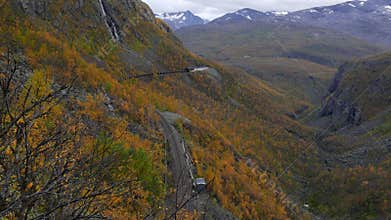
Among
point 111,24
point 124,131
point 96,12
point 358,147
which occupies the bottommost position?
point 358,147

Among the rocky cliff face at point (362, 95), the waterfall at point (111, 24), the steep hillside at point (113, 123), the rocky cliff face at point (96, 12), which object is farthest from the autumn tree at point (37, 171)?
the rocky cliff face at point (362, 95)

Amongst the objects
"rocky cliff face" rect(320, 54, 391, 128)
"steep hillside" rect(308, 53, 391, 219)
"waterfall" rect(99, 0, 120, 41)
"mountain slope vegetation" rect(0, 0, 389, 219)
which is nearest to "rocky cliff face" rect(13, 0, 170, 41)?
"waterfall" rect(99, 0, 120, 41)

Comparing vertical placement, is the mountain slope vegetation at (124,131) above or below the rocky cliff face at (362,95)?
above

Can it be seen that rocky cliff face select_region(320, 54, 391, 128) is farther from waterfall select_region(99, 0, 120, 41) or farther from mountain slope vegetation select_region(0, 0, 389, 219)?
waterfall select_region(99, 0, 120, 41)

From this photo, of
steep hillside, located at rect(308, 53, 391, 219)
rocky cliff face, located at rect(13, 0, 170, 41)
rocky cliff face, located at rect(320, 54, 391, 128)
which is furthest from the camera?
rocky cliff face, located at rect(320, 54, 391, 128)

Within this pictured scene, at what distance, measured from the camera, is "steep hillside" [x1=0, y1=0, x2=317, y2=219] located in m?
5.67

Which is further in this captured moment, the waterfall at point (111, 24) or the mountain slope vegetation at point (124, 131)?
the waterfall at point (111, 24)

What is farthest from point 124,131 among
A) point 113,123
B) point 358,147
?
point 358,147

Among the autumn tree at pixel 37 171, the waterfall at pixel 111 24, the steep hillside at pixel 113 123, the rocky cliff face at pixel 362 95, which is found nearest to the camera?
the autumn tree at pixel 37 171

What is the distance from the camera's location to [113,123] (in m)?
25.8

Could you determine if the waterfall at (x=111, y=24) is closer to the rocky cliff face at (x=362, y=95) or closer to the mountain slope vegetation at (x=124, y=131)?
the mountain slope vegetation at (x=124, y=131)

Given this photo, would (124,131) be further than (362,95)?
No

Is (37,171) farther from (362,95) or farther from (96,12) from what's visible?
(362,95)

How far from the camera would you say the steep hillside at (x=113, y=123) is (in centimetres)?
567
